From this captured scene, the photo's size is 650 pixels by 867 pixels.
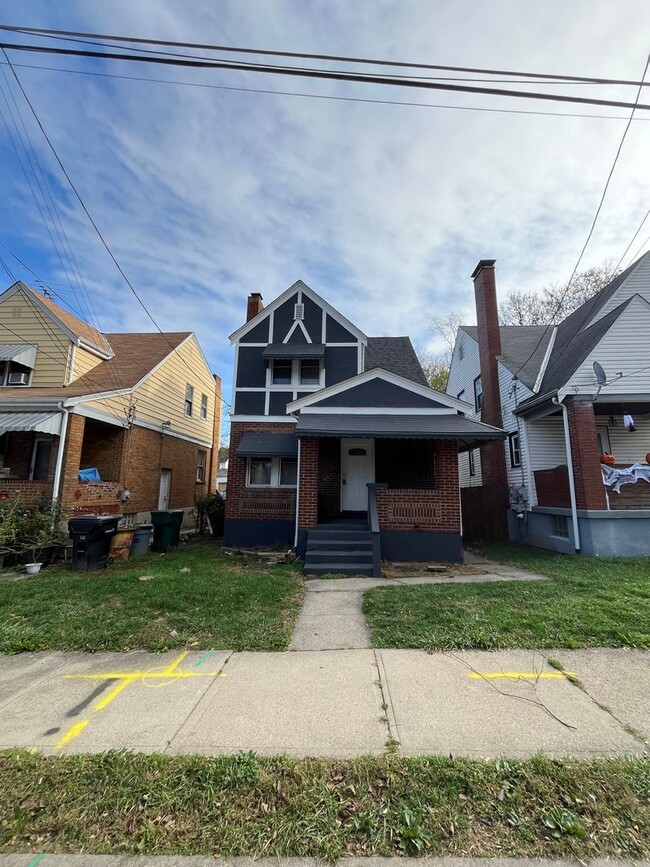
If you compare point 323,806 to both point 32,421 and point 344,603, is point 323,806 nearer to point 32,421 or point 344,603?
point 344,603

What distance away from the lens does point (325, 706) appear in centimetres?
325

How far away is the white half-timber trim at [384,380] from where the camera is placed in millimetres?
10414

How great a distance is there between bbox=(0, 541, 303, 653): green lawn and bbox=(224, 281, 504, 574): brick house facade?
194 cm

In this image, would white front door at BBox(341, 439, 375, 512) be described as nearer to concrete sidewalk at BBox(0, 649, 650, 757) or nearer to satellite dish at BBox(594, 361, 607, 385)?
satellite dish at BBox(594, 361, 607, 385)

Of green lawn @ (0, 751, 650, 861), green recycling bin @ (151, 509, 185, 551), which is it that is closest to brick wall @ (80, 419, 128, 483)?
green recycling bin @ (151, 509, 185, 551)

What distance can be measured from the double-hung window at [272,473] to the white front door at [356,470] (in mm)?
1587

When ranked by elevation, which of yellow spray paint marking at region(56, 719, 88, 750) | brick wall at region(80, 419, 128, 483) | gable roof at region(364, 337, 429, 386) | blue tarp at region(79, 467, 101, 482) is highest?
gable roof at region(364, 337, 429, 386)

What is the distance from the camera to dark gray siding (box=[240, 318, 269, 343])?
13492 millimetres

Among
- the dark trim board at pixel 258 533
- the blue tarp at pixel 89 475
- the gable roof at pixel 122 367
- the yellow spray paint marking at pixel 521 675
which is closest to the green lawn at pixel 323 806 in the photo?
the yellow spray paint marking at pixel 521 675

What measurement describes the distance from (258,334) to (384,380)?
525 centimetres

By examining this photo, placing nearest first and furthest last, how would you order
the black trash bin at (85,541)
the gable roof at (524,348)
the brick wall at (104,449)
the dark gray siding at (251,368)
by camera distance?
the black trash bin at (85,541)
the brick wall at (104,449)
the dark gray siding at (251,368)
the gable roof at (524,348)

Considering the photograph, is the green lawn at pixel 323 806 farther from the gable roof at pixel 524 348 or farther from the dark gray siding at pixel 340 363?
the gable roof at pixel 524 348

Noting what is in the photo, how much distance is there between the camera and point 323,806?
7.31 ft

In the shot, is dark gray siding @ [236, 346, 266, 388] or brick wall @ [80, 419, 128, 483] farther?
dark gray siding @ [236, 346, 266, 388]
